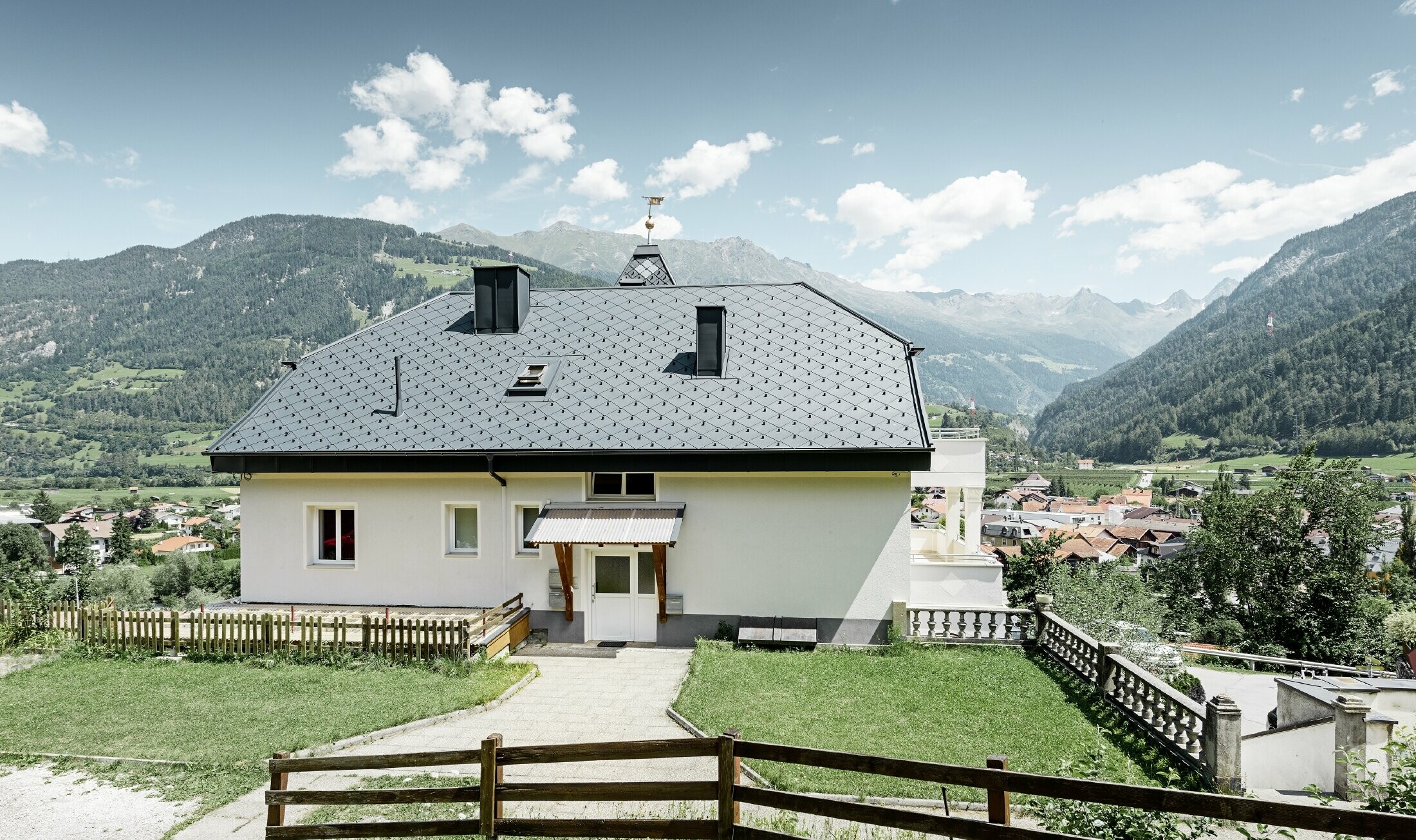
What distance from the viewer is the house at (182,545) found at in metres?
97.7

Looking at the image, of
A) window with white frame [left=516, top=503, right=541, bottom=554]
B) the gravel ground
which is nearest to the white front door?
window with white frame [left=516, top=503, right=541, bottom=554]

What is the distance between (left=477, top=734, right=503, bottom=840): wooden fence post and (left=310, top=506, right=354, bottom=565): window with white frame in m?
12.2

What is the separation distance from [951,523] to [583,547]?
499 inches

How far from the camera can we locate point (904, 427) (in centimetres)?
1571

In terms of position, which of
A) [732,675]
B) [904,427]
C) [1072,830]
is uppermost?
[904,427]

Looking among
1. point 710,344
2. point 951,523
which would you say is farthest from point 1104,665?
point 951,523

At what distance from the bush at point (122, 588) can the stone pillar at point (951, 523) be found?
55.5 metres

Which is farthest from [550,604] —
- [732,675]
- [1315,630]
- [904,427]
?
[1315,630]

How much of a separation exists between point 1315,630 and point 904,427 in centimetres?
4189

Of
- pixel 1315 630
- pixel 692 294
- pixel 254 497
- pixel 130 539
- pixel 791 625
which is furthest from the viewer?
pixel 130 539

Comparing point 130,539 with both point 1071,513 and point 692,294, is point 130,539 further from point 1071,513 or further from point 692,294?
point 1071,513

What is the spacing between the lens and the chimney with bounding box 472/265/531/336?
2012 cm

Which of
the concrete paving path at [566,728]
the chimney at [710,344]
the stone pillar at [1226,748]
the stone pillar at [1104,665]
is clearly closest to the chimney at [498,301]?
the chimney at [710,344]

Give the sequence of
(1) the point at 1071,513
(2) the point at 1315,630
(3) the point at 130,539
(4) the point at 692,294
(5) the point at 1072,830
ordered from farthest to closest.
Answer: (1) the point at 1071,513 → (3) the point at 130,539 → (2) the point at 1315,630 → (4) the point at 692,294 → (5) the point at 1072,830
